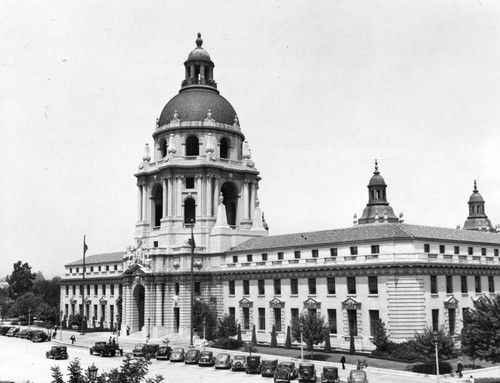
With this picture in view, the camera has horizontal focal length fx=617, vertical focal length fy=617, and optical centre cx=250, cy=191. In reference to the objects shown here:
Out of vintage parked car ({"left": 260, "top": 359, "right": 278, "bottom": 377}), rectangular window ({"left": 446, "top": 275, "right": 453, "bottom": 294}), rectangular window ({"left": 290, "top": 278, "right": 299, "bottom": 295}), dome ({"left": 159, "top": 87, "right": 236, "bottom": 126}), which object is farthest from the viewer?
dome ({"left": 159, "top": 87, "right": 236, "bottom": 126})

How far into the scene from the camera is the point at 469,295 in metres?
67.9

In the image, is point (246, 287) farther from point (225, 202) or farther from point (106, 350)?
point (106, 350)

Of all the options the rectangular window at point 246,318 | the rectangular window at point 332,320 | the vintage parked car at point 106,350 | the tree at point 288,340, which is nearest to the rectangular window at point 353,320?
the rectangular window at point 332,320

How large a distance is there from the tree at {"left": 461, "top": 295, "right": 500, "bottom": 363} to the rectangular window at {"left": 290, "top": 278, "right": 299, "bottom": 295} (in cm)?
2668

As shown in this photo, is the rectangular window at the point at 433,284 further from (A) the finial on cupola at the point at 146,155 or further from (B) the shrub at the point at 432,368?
(A) the finial on cupola at the point at 146,155

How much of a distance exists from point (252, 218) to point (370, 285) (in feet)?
115

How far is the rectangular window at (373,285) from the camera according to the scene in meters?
65.1

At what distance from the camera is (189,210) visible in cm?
9569

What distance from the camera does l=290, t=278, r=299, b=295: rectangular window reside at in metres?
73.9

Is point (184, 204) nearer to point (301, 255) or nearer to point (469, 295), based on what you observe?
point (301, 255)

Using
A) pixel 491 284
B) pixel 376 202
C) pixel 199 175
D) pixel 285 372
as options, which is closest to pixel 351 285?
pixel 491 284

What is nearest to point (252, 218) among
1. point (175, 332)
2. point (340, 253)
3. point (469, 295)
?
point (175, 332)

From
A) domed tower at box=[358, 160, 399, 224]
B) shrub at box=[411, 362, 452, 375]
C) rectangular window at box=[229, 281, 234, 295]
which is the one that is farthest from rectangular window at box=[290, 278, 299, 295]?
domed tower at box=[358, 160, 399, 224]

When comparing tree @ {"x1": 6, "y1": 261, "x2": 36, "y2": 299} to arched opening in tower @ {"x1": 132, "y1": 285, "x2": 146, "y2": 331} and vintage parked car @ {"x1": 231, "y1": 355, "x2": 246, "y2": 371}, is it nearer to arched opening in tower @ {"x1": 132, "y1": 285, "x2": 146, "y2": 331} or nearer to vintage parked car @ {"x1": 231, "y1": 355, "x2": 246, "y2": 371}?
arched opening in tower @ {"x1": 132, "y1": 285, "x2": 146, "y2": 331}
